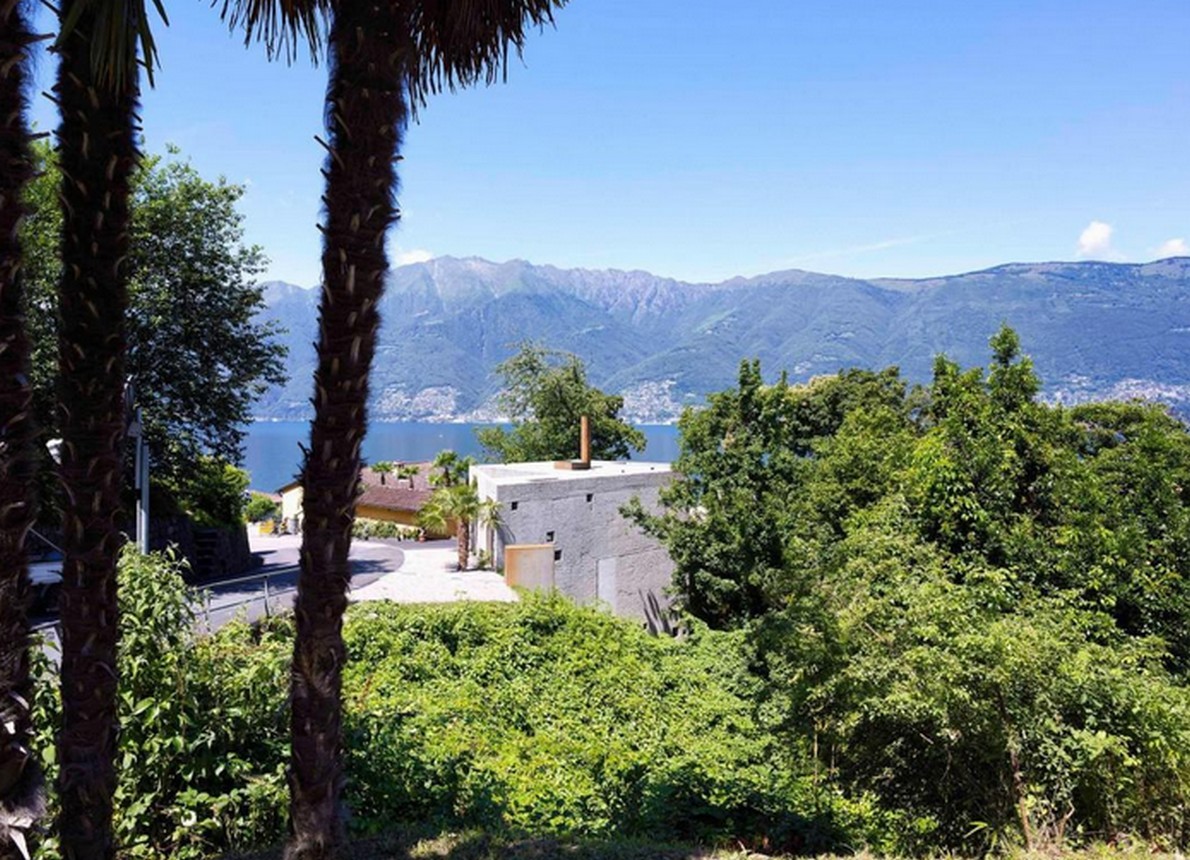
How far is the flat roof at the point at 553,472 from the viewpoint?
21.9 meters

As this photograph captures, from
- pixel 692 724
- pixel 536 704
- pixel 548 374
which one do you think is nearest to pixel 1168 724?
pixel 692 724

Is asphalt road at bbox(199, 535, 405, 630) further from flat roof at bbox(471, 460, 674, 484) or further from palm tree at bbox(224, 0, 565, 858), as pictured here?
palm tree at bbox(224, 0, 565, 858)

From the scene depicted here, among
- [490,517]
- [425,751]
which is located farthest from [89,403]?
[490,517]

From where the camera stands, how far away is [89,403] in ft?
12.0

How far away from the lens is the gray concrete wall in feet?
69.1

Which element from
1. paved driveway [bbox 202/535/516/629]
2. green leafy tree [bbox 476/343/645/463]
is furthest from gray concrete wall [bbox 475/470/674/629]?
green leafy tree [bbox 476/343/645/463]

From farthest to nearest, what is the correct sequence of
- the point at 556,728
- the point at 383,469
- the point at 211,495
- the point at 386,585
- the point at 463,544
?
the point at 383,469
the point at 211,495
the point at 463,544
the point at 386,585
the point at 556,728

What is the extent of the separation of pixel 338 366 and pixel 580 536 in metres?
18.9

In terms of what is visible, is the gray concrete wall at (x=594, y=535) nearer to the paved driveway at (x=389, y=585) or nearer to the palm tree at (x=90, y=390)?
the paved driveway at (x=389, y=585)

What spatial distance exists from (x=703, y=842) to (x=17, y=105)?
638 cm

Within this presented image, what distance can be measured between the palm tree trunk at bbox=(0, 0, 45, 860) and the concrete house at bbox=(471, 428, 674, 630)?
55.2 feet

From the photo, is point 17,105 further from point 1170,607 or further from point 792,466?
point 792,466

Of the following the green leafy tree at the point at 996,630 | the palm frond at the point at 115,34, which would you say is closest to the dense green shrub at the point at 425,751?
the green leafy tree at the point at 996,630

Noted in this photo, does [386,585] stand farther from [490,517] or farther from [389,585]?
[490,517]
